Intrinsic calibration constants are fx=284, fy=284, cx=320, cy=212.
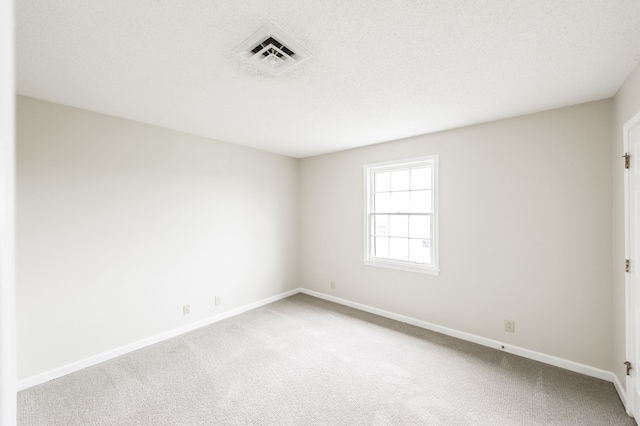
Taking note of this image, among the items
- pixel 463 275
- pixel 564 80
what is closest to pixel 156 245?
pixel 463 275

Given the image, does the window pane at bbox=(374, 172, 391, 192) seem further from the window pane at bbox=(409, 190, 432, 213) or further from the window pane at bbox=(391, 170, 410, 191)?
the window pane at bbox=(409, 190, 432, 213)

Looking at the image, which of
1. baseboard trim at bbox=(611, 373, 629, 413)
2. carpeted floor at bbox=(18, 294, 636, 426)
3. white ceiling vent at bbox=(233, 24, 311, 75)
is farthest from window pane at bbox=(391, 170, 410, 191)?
baseboard trim at bbox=(611, 373, 629, 413)

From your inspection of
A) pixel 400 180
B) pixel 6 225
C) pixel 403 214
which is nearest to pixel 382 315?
pixel 403 214

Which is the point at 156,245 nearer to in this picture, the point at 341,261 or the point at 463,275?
the point at 341,261

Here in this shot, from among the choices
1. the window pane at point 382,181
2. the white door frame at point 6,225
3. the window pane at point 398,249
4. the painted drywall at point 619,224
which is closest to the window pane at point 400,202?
the window pane at point 382,181

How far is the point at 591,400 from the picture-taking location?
7.29ft

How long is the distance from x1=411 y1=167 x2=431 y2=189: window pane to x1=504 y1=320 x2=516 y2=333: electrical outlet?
1.72 m

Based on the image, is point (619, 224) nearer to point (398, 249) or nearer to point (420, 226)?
point (420, 226)

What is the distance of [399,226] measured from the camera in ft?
13.0

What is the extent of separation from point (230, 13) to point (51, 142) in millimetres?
2278

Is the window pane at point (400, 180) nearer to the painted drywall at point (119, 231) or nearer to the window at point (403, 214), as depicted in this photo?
the window at point (403, 214)

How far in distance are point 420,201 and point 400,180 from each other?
0.42 meters

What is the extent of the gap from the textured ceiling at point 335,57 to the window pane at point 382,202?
134cm

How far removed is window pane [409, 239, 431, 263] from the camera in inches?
143
